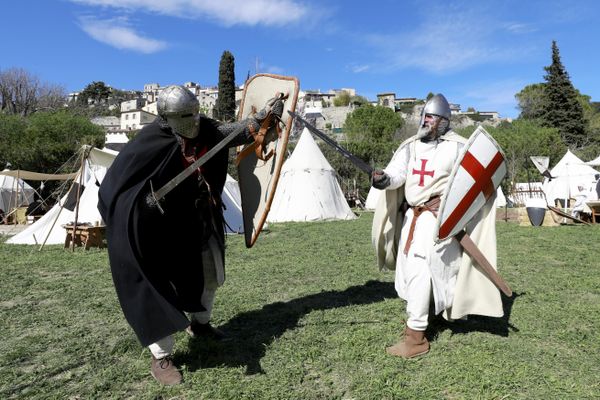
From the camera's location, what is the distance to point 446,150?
335cm

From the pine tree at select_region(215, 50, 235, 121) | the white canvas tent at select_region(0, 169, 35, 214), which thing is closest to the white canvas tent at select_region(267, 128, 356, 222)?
the white canvas tent at select_region(0, 169, 35, 214)

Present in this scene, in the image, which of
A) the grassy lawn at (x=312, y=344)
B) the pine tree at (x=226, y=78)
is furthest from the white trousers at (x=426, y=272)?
the pine tree at (x=226, y=78)

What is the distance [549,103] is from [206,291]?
4723 cm

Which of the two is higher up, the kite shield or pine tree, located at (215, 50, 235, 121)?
pine tree, located at (215, 50, 235, 121)

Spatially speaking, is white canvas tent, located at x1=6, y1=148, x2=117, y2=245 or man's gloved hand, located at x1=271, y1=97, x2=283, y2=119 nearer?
man's gloved hand, located at x1=271, y1=97, x2=283, y2=119

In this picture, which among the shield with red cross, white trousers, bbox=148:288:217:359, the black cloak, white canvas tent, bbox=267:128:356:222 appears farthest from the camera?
white canvas tent, bbox=267:128:356:222

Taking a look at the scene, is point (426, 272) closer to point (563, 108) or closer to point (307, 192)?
point (307, 192)

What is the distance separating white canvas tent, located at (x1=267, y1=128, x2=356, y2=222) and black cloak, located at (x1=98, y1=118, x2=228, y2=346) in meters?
11.3

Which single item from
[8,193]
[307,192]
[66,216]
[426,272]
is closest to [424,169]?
[426,272]

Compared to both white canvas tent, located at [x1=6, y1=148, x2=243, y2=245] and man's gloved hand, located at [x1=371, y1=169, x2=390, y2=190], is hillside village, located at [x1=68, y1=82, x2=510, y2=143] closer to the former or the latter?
white canvas tent, located at [x1=6, y1=148, x2=243, y2=245]

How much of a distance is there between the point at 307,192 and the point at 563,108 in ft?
121

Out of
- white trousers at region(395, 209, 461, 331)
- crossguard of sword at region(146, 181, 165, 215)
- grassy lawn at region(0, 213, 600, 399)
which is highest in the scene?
crossguard of sword at region(146, 181, 165, 215)

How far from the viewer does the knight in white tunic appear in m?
3.26

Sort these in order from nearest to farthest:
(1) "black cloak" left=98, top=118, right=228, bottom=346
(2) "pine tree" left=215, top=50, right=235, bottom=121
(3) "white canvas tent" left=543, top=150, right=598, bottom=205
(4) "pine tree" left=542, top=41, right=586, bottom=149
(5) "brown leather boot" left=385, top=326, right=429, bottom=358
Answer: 1. (1) "black cloak" left=98, top=118, right=228, bottom=346
2. (5) "brown leather boot" left=385, top=326, right=429, bottom=358
3. (3) "white canvas tent" left=543, top=150, right=598, bottom=205
4. (2) "pine tree" left=215, top=50, right=235, bottom=121
5. (4) "pine tree" left=542, top=41, right=586, bottom=149
